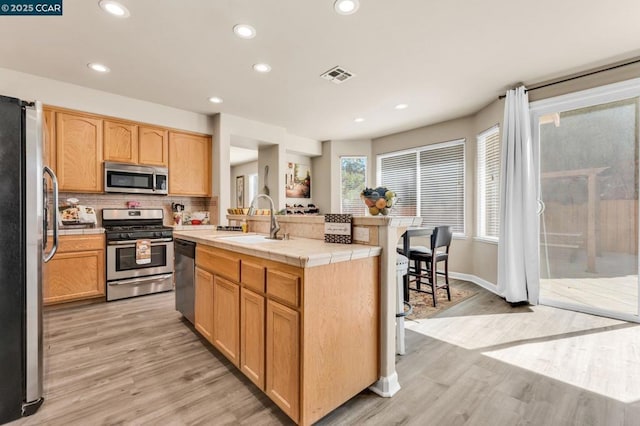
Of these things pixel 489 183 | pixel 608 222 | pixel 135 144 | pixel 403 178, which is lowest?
pixel 608 222

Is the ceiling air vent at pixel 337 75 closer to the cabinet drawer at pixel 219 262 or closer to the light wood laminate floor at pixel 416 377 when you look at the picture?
the cabinet drawer at pixel 219 262

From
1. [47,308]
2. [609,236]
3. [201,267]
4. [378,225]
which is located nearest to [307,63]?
[378,225]

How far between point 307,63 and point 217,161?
7.35 feet

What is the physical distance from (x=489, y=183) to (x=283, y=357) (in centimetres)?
412

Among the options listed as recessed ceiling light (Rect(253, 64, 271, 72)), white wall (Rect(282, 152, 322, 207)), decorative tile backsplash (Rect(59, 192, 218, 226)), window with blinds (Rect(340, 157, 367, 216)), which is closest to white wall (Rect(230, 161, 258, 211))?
white wall (Rect(282, 152, 322, 207))

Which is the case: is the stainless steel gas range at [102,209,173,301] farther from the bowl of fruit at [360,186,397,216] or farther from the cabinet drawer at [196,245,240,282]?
the bowl of fruit at [360,186,397,216]

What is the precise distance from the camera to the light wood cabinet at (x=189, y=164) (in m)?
4.28

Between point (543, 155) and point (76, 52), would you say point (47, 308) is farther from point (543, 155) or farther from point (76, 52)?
point (543, 155)

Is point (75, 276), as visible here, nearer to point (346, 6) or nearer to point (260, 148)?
point (260, 148)

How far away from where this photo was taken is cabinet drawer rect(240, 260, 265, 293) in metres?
1.66

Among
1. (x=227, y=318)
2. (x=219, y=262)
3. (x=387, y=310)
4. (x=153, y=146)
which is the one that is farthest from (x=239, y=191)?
(x=387, y=310)

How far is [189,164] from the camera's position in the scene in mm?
4418

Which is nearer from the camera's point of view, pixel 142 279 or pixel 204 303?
pixel 204 303

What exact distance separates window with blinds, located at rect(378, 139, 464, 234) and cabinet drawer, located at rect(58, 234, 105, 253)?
4890 millimetres
